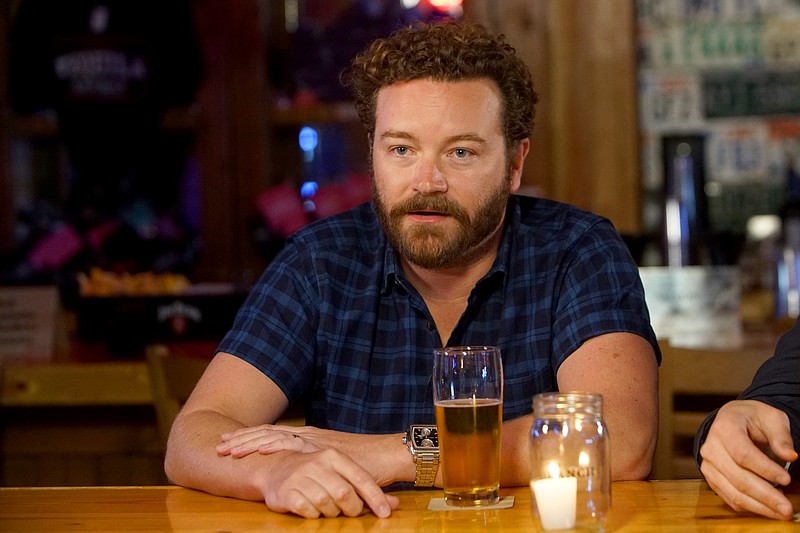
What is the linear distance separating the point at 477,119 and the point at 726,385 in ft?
2.17

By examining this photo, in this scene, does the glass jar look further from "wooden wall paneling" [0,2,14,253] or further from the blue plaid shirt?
"wooden wall paneling" [0,2,14,253]

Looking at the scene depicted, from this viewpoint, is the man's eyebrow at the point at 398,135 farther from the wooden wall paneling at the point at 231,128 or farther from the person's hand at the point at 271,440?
the wooden wall paneling at the point at 231,128

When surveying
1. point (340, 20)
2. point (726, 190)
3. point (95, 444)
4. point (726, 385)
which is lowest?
point (95, 444)

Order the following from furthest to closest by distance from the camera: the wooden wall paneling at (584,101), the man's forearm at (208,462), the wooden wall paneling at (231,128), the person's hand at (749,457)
A: the wooden wall paneling at (231,128) → the wooden wall paneling at (584,101) → the man's forearm at (208,462) → the person's hand at (749,457)

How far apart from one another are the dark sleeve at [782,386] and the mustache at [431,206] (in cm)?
50

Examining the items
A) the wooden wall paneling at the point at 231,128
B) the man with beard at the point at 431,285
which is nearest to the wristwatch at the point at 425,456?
the man with beard at the point at 431,285

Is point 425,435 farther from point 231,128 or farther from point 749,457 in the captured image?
point 231,128

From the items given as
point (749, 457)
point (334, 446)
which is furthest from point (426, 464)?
point (749, 457)

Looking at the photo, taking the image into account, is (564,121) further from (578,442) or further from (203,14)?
(578,442)

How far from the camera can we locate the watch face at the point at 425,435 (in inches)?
57.0

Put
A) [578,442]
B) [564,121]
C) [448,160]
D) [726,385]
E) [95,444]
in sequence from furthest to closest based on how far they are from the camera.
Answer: [564,121] → [95,444] → [726,385] → [448,160] → [578,442]

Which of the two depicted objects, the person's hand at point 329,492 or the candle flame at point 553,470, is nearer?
the candle flame at point 553,470

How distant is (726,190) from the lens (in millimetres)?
3986

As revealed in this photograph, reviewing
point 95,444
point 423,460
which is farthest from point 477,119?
point 95,444
